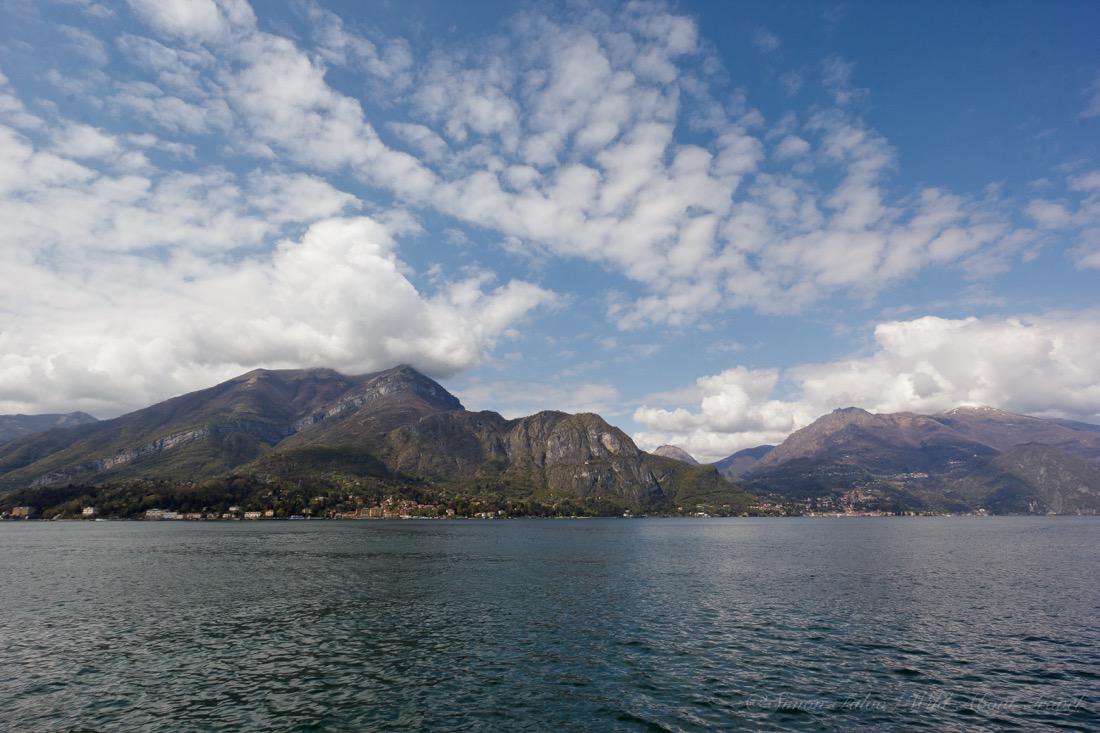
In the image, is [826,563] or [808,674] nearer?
[808,674]

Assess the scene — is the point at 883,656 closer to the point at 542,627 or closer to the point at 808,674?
the point at 808,674

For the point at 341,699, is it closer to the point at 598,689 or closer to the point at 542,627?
the point at 598,689

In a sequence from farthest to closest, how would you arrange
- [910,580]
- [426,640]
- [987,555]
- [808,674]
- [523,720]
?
[987,555]
[910,580]
[426,640]
[808,674]
[523,720]

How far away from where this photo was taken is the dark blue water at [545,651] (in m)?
37.6

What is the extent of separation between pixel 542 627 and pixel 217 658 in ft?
109

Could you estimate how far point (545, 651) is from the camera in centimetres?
5356

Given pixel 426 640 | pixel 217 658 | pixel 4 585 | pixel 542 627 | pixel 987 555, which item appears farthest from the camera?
pixel 987 555

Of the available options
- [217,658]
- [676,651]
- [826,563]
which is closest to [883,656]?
[676,651]

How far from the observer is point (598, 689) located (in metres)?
42.8

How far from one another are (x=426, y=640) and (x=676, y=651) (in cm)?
2615

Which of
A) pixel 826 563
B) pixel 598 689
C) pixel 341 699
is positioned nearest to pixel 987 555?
pixel 826 563

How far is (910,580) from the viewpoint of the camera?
101 metres

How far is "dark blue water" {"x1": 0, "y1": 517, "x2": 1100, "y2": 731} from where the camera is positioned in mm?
37625

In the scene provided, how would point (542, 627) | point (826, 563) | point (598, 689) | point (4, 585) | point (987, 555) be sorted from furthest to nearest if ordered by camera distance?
point (987, 555) < point (826, 563) < point (4, 585) < point (542, 627) < point (598, 689)
